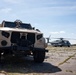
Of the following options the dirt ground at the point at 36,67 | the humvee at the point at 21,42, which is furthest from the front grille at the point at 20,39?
the dirt ground at the point at 36,67

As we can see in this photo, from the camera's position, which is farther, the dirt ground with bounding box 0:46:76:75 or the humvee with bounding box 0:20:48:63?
the humvee with bounding box 0:20:48:63

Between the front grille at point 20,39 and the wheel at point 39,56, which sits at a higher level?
the front grille at point 20,39

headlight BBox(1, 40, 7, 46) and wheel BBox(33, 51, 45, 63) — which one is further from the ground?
headlight BBox(1, 40, 7, 46)

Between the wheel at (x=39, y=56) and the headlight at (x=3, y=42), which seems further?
the wheel at (x=39, y=56)

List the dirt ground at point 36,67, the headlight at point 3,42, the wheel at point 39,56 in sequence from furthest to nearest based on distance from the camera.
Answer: the wheel at point 39,56 → the headlight at point 3,42 → the dirt ground at point 36,67

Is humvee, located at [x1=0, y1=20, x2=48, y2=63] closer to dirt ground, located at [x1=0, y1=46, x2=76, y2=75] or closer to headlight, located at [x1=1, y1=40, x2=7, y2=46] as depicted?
headlight, located at [x1=1, y1=40, x2=7, y2=46]

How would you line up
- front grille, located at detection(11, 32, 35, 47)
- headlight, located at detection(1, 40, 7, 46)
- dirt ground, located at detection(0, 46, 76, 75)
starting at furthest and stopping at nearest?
front grille, located at detection(11, 32, 35, 47) < headlight, located at detection(1, 40, 7, 46) < dirt ground, located at detection(0, 46, 76, 75)

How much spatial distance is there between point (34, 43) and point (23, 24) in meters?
2.83

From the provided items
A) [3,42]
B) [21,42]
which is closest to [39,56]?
[21,42]

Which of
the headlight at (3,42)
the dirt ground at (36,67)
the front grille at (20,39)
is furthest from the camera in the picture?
the front grille at (20,39)

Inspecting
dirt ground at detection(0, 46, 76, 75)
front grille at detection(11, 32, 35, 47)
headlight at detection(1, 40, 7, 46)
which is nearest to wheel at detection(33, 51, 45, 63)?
dirt ground at detection(0, 46, 76, 75)

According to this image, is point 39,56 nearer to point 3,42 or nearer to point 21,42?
point 21,42

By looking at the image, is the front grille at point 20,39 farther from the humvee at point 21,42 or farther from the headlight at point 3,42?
the headlight at point 3,42

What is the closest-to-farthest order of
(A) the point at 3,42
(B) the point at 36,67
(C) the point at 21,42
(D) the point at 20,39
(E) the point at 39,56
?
(B) the point at 36,67, (A) the point at 3,42, (C) the point at 21,42, (D) the point at 20,39, (E) the point at 39,56
